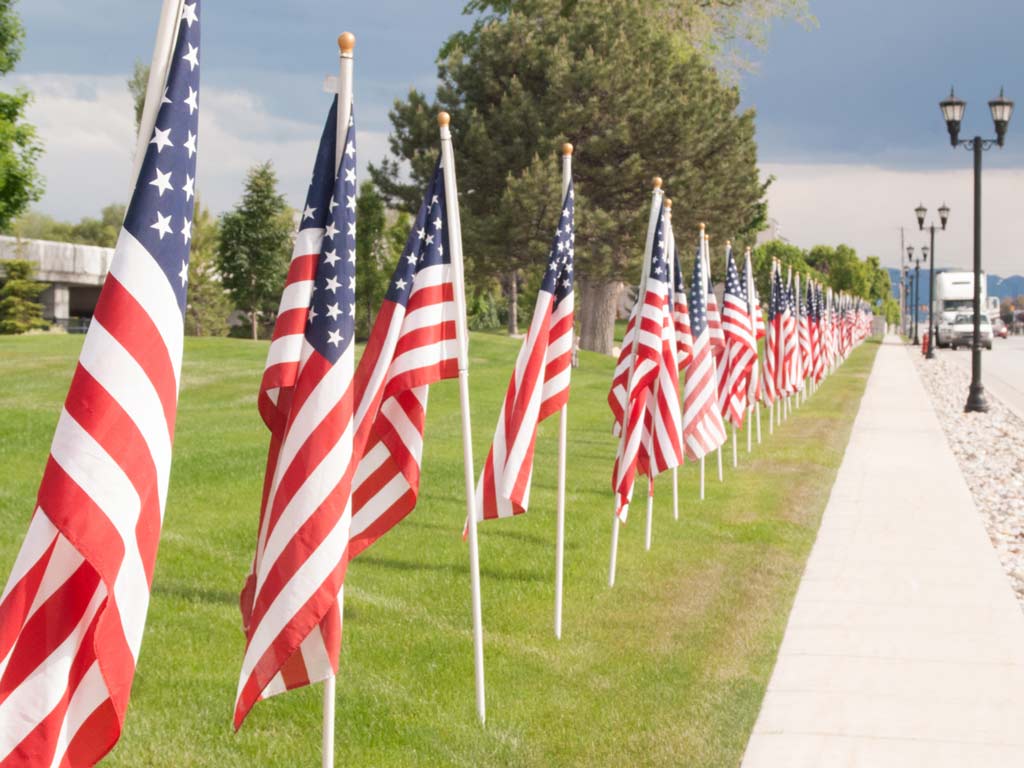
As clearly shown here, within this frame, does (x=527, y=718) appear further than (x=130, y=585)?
Yes

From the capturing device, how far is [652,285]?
9.94 meters

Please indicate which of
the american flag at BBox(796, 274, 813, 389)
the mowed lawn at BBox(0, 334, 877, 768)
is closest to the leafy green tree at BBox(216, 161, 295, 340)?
the american flag at BBox(796, 274, 813, 389)

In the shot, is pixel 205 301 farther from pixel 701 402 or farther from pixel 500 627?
pixel 500 627

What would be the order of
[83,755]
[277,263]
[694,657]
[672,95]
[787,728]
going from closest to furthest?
[83,755] < [787,728] < [694,657] < [672,95] < [277,263]

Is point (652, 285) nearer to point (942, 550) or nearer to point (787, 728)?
point (942, 550)

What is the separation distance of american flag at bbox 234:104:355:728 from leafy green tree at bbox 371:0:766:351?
95.2ft

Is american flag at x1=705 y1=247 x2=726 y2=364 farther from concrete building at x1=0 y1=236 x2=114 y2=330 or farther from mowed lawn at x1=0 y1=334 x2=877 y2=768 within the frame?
concrete building at x1=0 y1=236 x2=114 y2=330

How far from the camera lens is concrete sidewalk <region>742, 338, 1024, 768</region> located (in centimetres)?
586

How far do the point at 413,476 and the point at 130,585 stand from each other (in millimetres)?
2426

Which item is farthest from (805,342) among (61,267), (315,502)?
(61,267)

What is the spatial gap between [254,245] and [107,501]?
4976cm

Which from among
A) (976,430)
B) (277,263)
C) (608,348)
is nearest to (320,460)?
(976,430)

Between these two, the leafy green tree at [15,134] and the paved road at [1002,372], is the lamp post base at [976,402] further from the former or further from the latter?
the leafy green tree at [15,134]

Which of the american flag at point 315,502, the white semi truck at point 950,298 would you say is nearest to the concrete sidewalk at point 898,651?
the american flag at point 315,502
